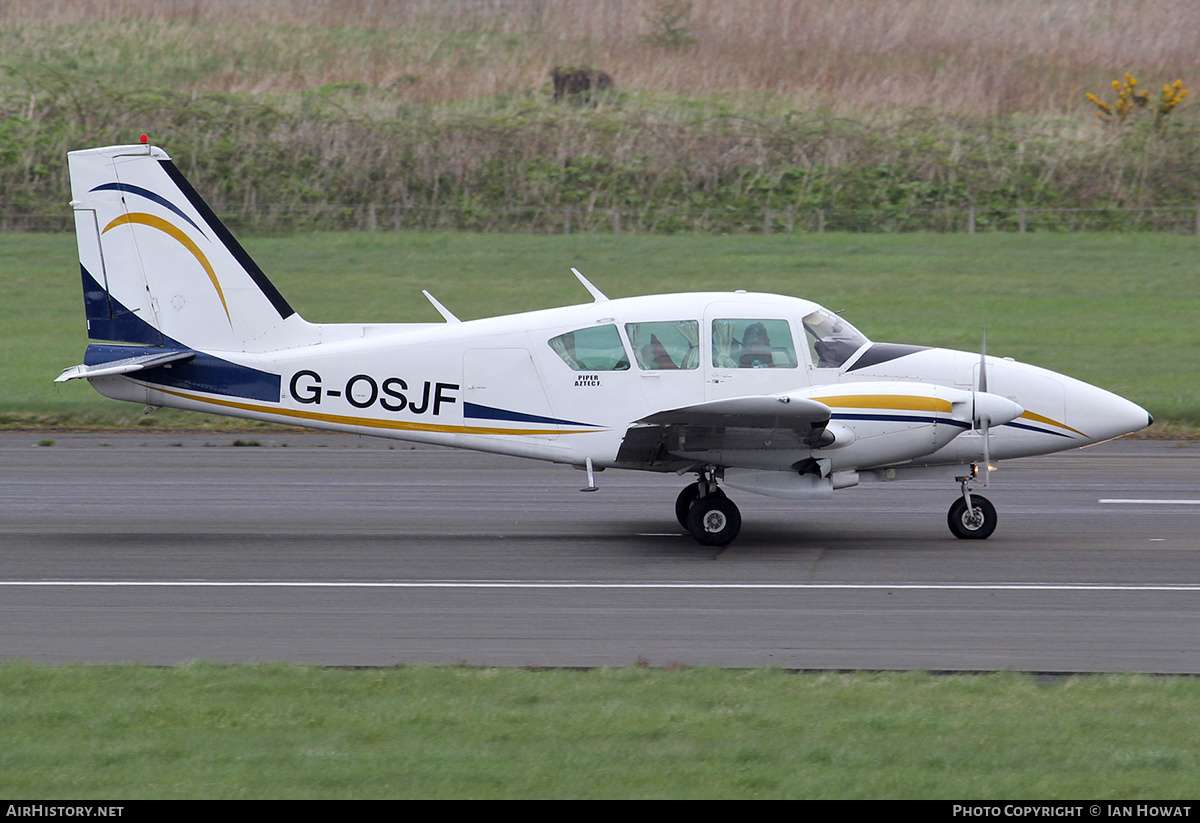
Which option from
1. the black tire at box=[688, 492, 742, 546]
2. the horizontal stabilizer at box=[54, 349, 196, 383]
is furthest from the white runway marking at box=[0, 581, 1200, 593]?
the horizontal stabilizer at box=[54, 349, 196, 383]

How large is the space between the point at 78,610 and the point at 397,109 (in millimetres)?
35714

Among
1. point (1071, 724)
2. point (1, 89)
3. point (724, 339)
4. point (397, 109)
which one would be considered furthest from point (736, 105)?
point (1071, 724)

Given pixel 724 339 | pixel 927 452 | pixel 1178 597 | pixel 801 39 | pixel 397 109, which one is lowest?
pixel 1178 597

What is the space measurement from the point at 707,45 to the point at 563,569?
42368mm

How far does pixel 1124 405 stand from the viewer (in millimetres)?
12758

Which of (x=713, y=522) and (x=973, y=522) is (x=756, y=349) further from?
(x=973, y=522)

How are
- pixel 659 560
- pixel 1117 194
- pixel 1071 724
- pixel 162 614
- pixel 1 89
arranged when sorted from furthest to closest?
pixel 1 89, pixel 1117 194, pixel 659 560, pixel 162 614, pixel 1071 724

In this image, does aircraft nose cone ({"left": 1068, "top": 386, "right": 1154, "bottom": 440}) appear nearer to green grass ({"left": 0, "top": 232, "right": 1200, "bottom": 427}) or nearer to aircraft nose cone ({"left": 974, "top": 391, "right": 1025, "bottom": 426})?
aircraft nose cone ({"left": 974, "top": 391, "right": 1025, "bottom": 426})

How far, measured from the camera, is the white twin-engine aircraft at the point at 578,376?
12461 millimetres

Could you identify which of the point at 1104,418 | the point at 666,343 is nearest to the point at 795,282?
the point at 1104,418

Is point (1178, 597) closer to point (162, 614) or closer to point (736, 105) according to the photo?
point (162, 614)

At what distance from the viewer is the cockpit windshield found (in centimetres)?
1277

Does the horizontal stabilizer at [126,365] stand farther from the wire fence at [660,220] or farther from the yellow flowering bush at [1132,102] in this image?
the yellow flowering bush at [1132,102]

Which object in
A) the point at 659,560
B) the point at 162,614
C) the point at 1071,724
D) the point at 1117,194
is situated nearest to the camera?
the point at 1071,724
